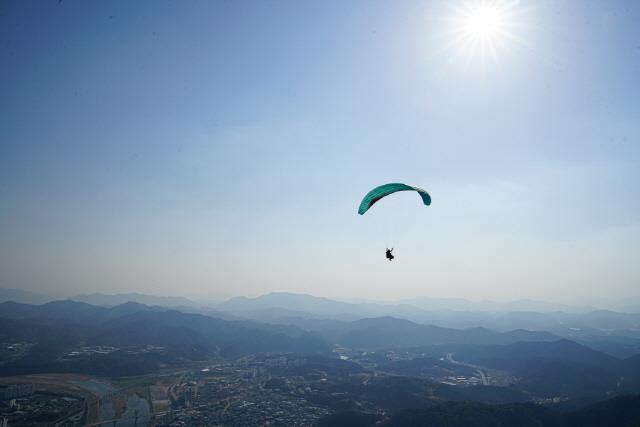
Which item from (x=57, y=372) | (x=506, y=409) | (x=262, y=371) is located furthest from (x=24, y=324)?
(x=506, y=409)

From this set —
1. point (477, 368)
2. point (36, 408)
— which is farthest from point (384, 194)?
point (477, 368)

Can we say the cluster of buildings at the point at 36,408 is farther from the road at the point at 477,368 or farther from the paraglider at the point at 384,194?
the road at the point at 477,368

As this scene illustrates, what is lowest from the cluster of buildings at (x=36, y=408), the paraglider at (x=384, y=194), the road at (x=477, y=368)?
the road at (x=477, y=368)

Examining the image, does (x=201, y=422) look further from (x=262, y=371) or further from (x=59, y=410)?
(x=262, y=371)

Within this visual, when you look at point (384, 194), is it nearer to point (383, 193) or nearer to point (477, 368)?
point (383, 193)

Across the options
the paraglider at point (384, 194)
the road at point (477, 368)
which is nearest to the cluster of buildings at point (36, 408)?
the paraglider at point (384, 194)

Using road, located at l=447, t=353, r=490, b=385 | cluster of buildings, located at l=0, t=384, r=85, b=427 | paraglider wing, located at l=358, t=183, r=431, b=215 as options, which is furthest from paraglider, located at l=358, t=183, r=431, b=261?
road, located at l=447, t=353, r=490, b=385

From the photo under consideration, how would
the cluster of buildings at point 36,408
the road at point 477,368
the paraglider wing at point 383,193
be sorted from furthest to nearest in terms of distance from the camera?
the road at point 477,368 → the cluster of buildings at point 36,408 → the paraglider wing at point 383,193

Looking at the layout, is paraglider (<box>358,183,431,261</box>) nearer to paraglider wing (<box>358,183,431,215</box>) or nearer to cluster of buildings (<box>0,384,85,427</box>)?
paraglider wing (<box>358,183,431,215</box>)
